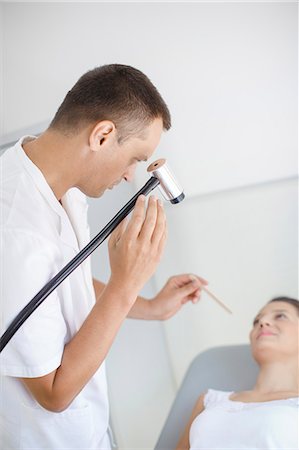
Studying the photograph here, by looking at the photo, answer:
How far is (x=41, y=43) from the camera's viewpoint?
1.69 metres

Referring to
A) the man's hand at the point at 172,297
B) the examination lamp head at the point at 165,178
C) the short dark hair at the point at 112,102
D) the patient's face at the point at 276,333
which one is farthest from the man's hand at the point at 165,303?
the short dark hair at the point at 112,102

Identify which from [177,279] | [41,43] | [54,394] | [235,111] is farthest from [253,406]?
[41,43]

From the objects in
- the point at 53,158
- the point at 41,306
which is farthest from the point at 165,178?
the point at 41,306

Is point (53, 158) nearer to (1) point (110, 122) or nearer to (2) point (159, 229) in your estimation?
(1) point (110, 122)

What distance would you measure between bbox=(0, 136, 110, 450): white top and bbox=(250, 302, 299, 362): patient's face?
568mm

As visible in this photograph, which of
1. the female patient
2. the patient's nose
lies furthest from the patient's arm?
the patient's nose

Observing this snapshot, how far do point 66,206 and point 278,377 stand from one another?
2.67 feet

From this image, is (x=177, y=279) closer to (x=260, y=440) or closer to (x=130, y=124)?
(x=260, y=440)

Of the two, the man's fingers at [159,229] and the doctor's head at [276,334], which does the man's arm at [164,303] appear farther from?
the man's fingers at [159,229]

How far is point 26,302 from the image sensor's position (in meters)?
0.96

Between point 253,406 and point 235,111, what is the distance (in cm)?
94

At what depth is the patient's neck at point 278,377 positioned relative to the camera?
1595mm

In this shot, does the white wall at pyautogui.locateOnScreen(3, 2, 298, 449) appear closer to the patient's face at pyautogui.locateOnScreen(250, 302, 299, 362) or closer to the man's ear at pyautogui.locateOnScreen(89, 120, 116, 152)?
the patient's face at pyautogui.locateOnScreen(250, 302, 299, 362)

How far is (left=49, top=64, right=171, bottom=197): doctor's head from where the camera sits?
1.07 metres
